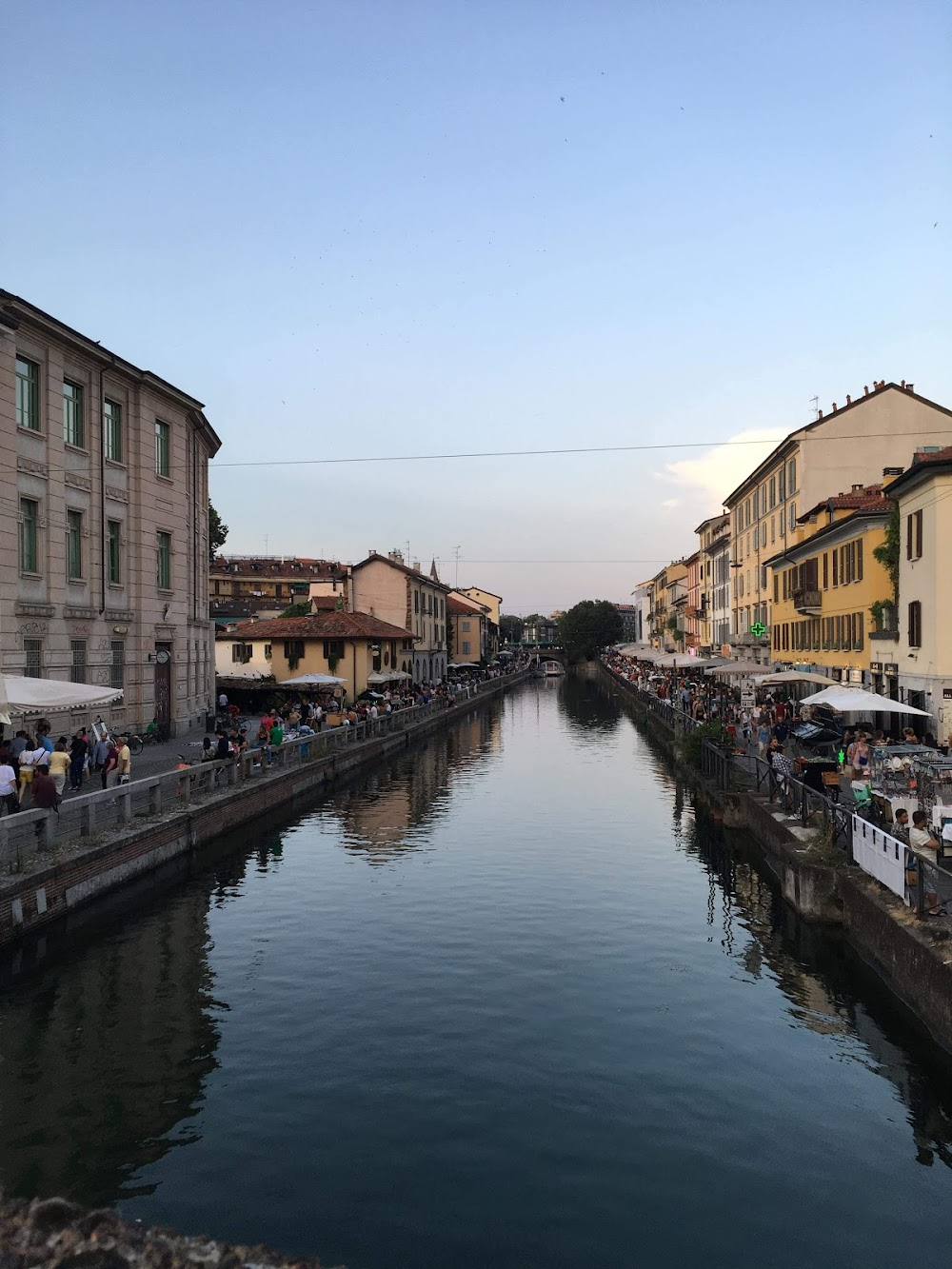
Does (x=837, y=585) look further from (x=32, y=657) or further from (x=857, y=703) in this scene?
(x=32, y=657)

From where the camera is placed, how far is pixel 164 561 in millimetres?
35812

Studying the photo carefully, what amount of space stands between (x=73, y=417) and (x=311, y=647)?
90.0ft

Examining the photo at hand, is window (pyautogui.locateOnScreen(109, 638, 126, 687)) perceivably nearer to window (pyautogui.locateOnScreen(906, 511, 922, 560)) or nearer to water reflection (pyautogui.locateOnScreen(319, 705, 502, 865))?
water reflection (pyautogui.locateOnScreen(319, 705, 502, 865))

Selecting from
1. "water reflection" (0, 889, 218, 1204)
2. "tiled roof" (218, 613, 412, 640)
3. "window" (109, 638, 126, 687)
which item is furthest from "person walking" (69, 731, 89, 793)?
"tiled roof" (218, 613, 412, 640)

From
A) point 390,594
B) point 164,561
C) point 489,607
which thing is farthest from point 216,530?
point 489,607

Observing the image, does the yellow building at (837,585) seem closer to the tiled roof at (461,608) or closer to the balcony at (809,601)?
the balcony at (809,601)

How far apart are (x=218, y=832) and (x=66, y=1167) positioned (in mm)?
14594

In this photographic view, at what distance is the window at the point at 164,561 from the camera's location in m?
35.4

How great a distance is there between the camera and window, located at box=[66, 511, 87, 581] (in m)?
29.1

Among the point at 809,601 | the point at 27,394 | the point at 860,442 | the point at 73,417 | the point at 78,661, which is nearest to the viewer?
the point at 27,394

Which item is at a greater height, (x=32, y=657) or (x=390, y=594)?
(x=390, y=594)

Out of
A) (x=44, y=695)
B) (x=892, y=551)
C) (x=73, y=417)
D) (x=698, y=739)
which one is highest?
(x=73, y=417)

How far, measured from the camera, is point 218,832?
919 inches

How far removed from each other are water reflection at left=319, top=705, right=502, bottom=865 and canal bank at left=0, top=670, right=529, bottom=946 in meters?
1.68
